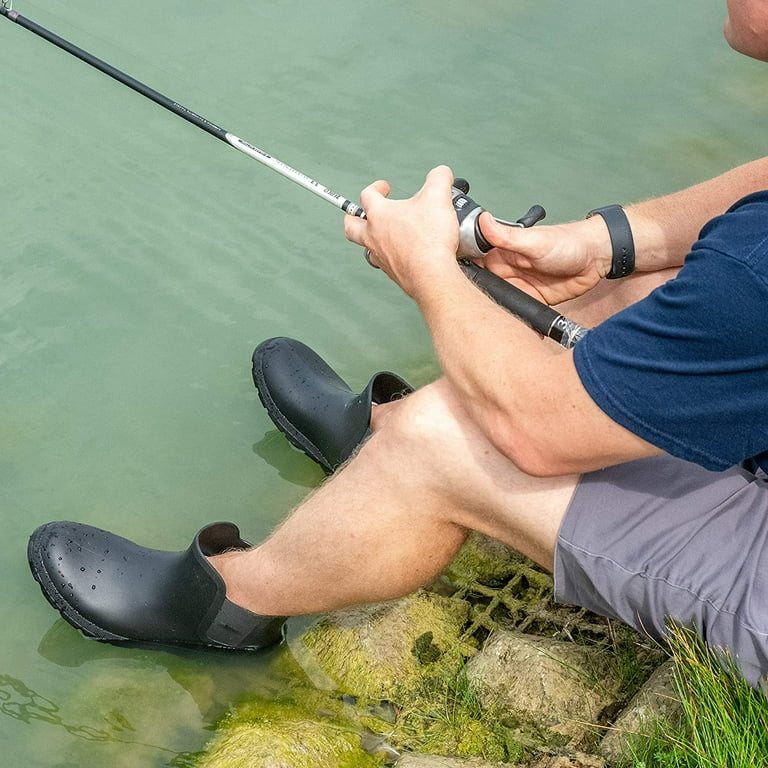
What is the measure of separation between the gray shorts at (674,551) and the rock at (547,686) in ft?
1.10

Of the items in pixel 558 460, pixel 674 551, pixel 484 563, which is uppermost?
pixel 558 460

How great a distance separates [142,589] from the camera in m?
2.13

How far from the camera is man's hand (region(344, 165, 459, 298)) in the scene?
5.97ft

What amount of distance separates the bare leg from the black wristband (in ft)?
1.89

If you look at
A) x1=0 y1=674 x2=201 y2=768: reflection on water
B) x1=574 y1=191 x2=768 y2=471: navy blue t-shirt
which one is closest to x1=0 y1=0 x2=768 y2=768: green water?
x1=0 y1=674 x2=201 y2=768: reflection on water

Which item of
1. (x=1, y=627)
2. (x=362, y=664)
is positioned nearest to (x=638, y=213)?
(x=362, y=664)

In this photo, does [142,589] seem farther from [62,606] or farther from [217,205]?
[217,205]

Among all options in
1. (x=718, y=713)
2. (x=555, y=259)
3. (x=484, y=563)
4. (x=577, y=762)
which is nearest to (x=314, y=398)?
(x=484, y=563)

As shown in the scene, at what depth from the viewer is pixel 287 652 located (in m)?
2.20

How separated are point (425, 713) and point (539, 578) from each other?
1.43ft

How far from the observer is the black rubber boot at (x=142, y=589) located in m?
2.05

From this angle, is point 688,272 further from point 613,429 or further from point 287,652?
point 287,652

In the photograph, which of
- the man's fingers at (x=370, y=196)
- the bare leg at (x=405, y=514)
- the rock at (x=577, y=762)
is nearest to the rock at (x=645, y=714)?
the rock at (x=577, y=762)

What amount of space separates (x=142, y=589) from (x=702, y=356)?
3.92 feet
